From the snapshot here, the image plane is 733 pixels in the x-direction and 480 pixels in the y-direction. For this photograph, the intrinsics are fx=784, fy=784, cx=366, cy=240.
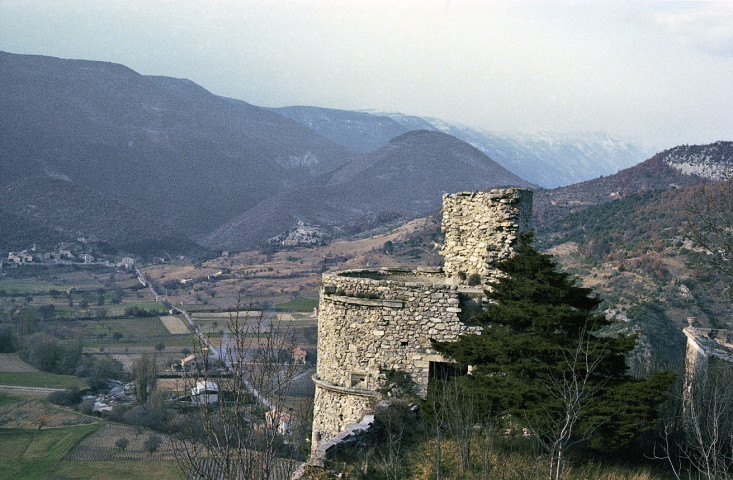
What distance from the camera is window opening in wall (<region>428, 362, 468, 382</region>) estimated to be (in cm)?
1361

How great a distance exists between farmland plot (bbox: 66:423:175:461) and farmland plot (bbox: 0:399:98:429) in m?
2.99

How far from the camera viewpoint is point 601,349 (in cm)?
1111

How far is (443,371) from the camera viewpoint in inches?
549

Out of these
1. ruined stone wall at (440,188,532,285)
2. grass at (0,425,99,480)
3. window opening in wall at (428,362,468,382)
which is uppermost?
ruined stone wall at (440,188,532,285)

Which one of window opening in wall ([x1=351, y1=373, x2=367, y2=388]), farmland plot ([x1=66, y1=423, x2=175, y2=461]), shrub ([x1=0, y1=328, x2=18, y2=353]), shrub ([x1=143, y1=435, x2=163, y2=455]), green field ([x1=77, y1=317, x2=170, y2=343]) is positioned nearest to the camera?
window opening in wall ([x1=351, y1=373, x2=367, y2=388])

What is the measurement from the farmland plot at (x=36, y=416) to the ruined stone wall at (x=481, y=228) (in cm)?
4954

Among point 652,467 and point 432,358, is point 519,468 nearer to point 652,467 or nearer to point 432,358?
point 652,467

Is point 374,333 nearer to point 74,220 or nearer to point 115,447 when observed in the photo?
point 115,447

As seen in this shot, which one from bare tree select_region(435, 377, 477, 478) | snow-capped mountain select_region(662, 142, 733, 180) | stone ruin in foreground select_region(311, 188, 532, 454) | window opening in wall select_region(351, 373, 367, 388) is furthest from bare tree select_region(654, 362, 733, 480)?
snow-capped mountain select_region(662, 142, 733, 180)

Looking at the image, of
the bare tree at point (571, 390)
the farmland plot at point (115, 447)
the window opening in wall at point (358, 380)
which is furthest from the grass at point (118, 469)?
the bare tree at point (571, 390)

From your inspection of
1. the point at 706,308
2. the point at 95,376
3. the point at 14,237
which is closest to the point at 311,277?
the point at 95,376

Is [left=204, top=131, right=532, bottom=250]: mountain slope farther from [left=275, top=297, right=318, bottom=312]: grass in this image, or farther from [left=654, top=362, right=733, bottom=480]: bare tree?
[left=654, top=362, right=733, bottom=480]: bare tree

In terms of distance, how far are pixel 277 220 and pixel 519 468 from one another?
447ft

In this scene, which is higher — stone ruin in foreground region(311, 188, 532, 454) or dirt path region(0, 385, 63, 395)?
stone ruin in foreground region(311, 188, 532, 454)
